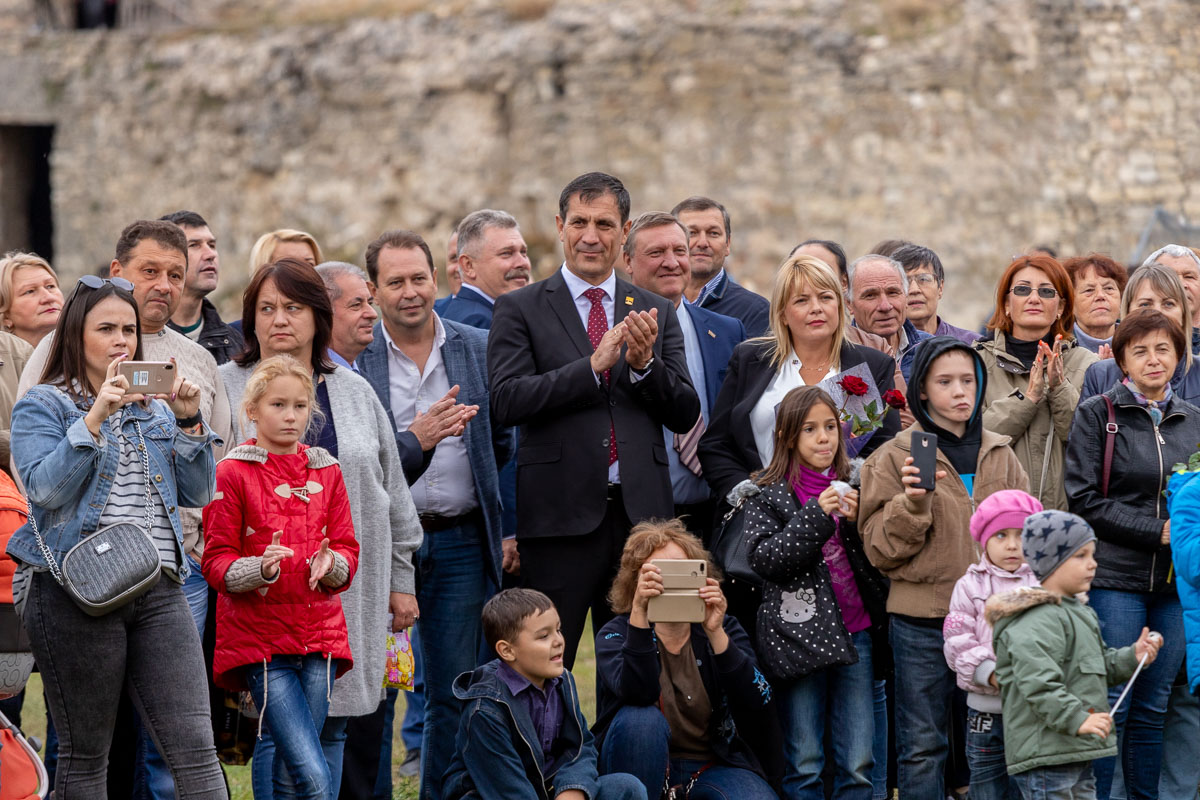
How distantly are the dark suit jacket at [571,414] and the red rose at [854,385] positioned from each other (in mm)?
572

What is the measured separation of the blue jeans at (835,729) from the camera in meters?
5.21

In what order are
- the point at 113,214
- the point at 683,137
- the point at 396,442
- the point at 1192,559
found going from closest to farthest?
the point at 1192,559, the point at 396,442, the point at 683,137, the point at 113,214

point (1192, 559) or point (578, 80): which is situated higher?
point (578, 80)

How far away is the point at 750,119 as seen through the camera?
14.7m

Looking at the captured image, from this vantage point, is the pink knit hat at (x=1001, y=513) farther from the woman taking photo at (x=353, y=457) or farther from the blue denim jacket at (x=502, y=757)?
the woman taking photo at (x=353, y=457)

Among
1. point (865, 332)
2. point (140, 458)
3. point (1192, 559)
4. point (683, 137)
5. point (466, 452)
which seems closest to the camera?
point (140, 458)

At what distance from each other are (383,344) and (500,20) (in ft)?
34.2

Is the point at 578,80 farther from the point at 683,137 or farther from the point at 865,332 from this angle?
the point at 865,332

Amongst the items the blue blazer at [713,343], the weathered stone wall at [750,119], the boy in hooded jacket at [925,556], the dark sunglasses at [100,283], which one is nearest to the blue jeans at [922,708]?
the boy in hooded jacket at [925,556]

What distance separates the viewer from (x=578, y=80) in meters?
15.2

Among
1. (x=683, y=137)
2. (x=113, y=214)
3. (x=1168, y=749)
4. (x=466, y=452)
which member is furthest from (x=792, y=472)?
(x=113, y=214)

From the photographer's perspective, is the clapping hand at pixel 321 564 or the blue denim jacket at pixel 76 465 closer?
the blue denim jacket at pixel 76 465

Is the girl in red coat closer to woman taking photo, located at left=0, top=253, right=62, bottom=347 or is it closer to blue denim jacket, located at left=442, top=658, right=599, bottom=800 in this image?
blue denim jacket, located at left=442, top=658, right=599, bottom=800

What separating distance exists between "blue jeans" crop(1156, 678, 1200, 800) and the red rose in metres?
1.62
